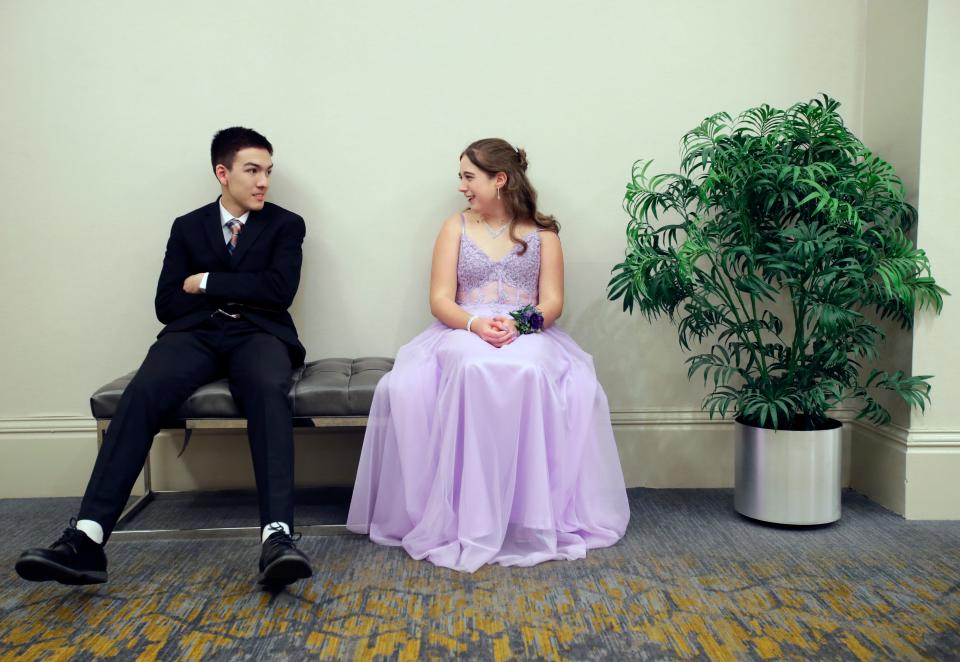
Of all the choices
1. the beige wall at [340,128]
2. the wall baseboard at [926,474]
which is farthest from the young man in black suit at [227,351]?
the wall baseboard at [926,474]

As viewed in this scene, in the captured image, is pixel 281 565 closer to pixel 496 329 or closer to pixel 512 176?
pixel 496 329

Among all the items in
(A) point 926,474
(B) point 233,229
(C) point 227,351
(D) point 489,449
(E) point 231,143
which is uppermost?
(E) point 231,143

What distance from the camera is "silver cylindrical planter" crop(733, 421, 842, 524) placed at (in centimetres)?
294

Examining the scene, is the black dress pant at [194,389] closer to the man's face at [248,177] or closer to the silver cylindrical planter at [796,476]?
the man's face at [248,177]

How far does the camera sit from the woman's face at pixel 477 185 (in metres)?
3.18

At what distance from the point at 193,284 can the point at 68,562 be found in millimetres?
1141

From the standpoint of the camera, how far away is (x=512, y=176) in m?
3.22

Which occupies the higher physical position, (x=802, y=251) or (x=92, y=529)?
(x=802, y=251)

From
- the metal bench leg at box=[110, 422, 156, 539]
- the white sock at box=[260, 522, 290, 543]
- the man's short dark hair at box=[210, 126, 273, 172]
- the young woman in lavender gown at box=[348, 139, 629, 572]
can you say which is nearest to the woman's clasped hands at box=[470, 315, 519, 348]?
the young woman in lavender gown at box=[348, 139, 629, 572]

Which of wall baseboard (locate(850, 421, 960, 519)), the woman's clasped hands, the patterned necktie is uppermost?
the patterned necktie

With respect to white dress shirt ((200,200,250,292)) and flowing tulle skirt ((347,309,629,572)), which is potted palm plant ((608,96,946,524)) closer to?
flowing tulle skirt ((347,309,629,572))

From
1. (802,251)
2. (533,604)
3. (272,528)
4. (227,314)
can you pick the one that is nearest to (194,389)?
(227,314)

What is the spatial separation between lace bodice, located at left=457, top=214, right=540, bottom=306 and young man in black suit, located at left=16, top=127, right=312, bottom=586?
697mm

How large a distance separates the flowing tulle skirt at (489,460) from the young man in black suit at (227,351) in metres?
0.41
